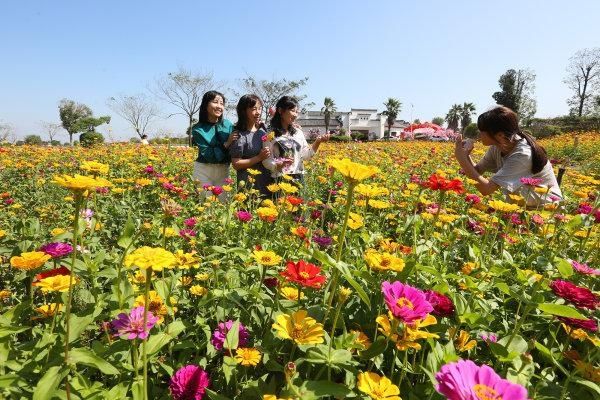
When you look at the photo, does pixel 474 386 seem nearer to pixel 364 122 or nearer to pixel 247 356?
pixel 247 356

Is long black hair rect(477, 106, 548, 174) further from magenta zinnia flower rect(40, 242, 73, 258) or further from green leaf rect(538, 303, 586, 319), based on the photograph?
magenta zinnia flower rect(40, 242, 73, 258)

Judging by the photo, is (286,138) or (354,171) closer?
(354,171)

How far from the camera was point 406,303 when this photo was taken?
0.84 m

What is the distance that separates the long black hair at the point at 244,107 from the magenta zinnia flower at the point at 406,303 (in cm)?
275

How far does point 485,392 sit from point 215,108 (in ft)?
10.5

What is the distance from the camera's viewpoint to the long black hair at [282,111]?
3279 mm

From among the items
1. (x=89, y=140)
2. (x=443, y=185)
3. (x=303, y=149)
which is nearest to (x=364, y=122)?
(x=89, y=140)

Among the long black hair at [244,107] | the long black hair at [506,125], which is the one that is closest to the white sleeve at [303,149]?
the long black hair at [244,107]

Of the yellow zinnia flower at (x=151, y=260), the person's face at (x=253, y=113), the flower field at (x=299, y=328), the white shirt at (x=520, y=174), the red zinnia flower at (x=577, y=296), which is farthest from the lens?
the person's face at (x=253, y=113)

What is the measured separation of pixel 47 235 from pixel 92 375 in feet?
5.80

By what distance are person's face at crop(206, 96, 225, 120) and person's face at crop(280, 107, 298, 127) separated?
60 centimetres

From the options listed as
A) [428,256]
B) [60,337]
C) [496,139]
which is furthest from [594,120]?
[60,337]

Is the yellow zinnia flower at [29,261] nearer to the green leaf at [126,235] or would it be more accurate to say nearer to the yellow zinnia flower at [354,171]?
the green leaf at [126,235]

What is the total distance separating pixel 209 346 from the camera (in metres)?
1.17
